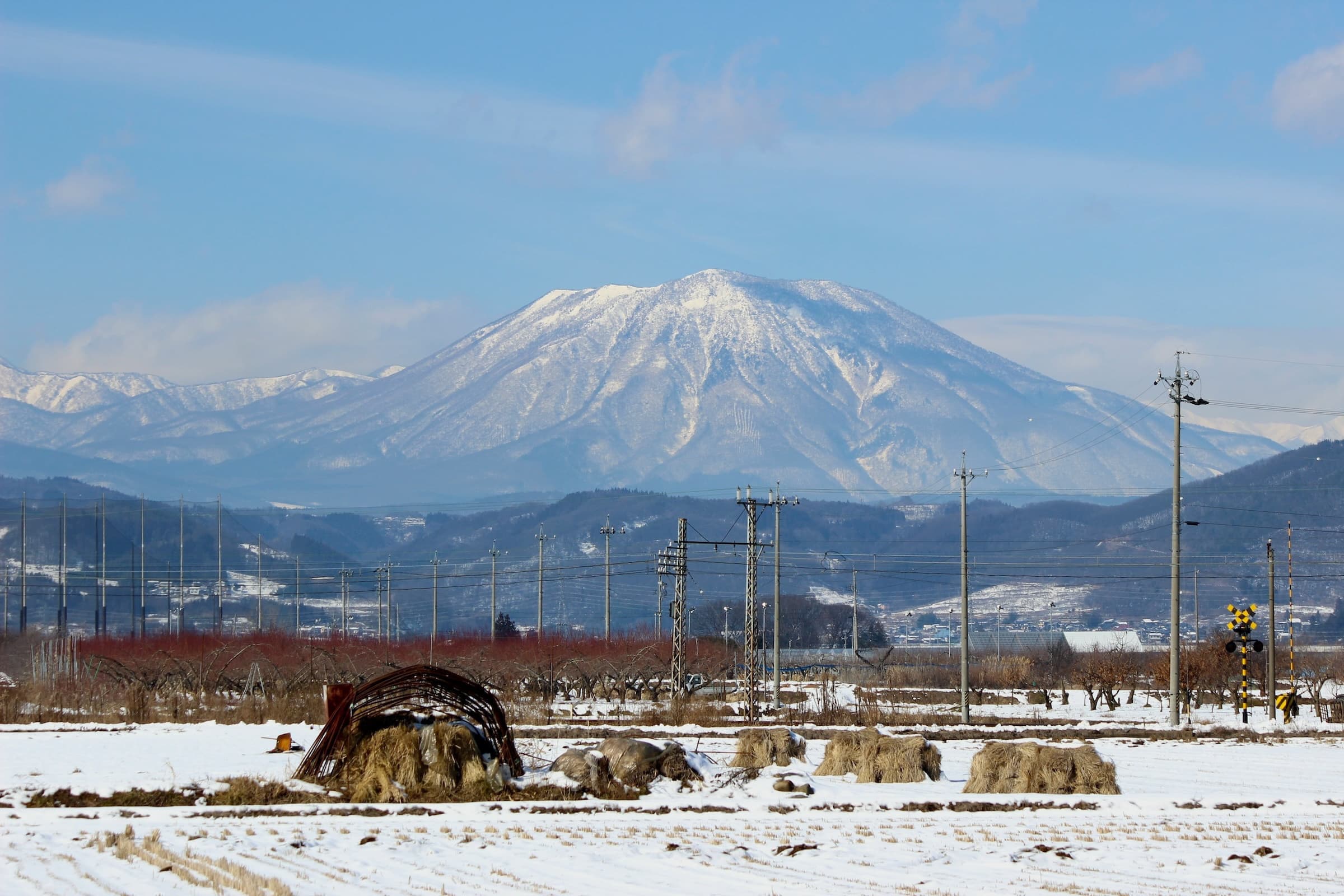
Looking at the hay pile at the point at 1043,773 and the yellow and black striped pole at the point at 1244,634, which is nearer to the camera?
the hay pile at the point at 1043,773

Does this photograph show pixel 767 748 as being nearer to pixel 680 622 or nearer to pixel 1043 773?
pixel 1043 773

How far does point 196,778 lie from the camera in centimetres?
2941

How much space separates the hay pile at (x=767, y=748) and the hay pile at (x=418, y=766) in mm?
5879

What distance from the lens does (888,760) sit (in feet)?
103

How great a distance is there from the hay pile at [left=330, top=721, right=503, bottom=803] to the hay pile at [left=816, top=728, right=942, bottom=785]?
300 inches

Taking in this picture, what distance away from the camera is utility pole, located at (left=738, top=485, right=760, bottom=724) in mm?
53312

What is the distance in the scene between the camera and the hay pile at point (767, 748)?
32.0 metres

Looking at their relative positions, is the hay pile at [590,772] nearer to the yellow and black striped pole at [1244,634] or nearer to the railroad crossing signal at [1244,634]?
the yellow and black striped pole at [1244,634]

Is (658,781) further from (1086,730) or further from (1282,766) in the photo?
(1086,730)

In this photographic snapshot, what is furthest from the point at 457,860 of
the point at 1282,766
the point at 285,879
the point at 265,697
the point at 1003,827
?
the point at 265,697

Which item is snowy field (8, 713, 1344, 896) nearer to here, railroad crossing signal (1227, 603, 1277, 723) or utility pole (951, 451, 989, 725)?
utility pole (951, 451, 989, 725)

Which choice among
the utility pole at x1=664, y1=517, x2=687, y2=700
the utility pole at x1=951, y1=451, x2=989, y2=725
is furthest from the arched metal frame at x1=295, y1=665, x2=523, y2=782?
the utility pole at x1=664, y1=517, x2=687, y2=700

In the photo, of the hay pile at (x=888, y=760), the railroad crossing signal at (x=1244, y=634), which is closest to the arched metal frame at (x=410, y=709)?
the hay pile at (x=888, y=760)

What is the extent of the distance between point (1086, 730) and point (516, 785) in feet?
84.8
